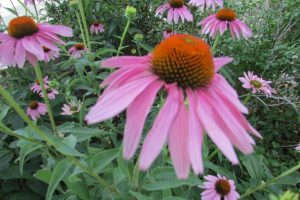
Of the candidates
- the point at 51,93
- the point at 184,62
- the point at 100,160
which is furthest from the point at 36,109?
the point at 184,62

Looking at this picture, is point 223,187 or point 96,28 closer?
point 223,187

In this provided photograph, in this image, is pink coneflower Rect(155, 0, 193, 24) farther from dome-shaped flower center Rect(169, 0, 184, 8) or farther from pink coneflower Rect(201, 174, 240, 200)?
pink coneflower Rect(201, 174, 240, 200)

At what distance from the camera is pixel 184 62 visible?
71 cm

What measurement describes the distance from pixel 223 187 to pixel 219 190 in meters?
0.02

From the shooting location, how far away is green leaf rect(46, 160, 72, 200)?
81 centimetres

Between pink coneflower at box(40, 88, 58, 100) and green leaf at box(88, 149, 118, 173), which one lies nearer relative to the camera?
green leaf at box(88, 149, 118, 173)

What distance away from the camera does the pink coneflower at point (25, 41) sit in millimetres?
904

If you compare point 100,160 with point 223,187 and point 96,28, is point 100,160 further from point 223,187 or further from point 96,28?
point 96,28

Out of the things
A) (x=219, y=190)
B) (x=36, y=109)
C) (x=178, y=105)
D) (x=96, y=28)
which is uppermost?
(x=178, y=105)

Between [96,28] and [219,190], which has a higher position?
[96,28]

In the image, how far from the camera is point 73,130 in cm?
A: 100

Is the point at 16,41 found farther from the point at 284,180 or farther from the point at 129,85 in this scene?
the point at 284,180

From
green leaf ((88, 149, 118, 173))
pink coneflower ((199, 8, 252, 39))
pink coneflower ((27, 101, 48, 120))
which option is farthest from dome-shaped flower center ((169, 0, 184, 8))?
green leaf ((88, 149, 118, 173))

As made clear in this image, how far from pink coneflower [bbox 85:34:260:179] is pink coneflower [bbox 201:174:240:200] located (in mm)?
572
